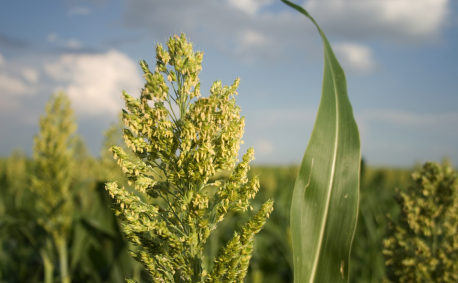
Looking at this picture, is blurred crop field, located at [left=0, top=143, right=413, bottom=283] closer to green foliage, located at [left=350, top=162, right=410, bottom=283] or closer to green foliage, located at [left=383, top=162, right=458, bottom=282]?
green foliage, located at [left=350, top=162, right=410, bottom=283]

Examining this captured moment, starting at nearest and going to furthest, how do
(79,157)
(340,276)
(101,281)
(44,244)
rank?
(340,276) < (101,281) < (44,244) < (79,157)

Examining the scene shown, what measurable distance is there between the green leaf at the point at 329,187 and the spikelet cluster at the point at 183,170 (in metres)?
0.31

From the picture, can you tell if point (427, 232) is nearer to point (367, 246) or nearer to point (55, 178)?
point (367, 246)

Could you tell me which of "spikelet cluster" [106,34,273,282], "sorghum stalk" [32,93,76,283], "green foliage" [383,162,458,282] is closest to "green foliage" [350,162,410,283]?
"green foliage" [383,162,458,282]

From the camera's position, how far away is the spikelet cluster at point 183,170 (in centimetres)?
160

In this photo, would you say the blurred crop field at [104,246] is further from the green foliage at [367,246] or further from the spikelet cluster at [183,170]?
the spikelet cluster at [183,170]

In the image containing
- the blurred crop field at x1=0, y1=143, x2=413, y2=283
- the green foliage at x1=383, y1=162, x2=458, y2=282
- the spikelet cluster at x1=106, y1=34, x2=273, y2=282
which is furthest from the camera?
the blurred crop field at x1=0, y1=143, x2=413, y2=283

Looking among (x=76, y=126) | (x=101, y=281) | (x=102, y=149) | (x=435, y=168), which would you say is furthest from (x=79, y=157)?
(x=435, y=168)

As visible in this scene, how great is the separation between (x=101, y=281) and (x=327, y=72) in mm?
5575

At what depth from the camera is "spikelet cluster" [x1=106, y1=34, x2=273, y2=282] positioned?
1604 millimetres

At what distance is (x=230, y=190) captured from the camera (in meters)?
1.69

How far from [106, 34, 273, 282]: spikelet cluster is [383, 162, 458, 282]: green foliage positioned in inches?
89.5

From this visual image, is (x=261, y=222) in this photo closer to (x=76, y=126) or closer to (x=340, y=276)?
(x=340, y=276)

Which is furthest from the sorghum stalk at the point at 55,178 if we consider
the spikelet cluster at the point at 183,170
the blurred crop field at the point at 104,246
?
the spikelet cluster at the point at 183,170
